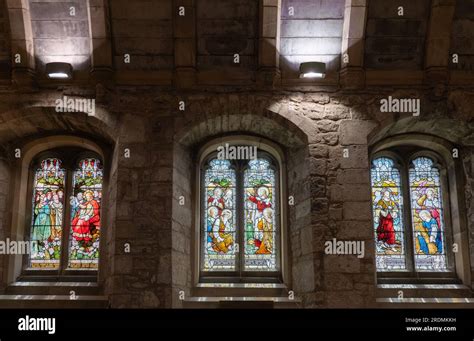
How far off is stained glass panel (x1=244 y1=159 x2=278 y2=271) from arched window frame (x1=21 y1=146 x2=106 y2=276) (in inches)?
76.8

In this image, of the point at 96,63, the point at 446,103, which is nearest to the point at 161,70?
the point at 96,63

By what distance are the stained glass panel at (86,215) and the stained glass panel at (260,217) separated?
6.58 ft

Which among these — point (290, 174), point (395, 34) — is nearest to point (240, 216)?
point (290, 174)

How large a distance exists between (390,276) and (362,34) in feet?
10.3

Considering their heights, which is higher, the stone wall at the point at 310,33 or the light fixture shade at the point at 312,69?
A: the stone wall at the point at 310,33

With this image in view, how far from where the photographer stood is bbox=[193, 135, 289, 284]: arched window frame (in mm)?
7492

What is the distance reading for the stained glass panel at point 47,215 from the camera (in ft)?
25.2

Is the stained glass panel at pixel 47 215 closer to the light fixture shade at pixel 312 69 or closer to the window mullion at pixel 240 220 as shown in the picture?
the window mullion at pixel 240 220

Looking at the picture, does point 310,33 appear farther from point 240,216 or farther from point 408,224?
point 408,224

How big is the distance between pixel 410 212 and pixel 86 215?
14.4 feet

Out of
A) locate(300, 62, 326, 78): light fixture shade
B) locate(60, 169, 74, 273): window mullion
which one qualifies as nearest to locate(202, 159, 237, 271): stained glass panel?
locate(300, 62, 326, 78): light fixture shade

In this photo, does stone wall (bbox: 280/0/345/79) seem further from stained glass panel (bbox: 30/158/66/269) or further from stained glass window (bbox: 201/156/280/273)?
stained glass panel (bbox: 30/158/66/269)

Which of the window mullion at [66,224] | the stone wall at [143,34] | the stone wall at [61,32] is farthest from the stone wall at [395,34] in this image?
the window mullion at [66,224]

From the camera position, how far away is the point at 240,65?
7.41m
